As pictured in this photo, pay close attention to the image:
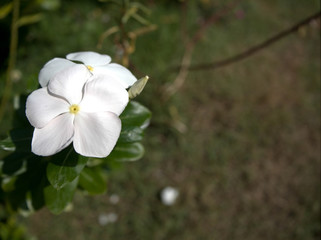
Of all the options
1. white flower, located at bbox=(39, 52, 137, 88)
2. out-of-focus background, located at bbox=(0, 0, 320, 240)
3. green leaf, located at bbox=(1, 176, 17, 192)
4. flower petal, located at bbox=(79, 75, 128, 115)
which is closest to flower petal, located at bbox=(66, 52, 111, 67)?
white flower, located at bbox=(39, 52, 137, 88)

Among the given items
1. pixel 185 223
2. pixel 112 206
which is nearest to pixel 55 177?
pixel 112 206

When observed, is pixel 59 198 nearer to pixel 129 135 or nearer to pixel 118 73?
pixel 129 135

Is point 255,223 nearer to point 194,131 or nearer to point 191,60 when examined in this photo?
point 194,131

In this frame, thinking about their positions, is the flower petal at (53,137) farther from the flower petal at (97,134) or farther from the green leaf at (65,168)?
the green leaf at (65,168)

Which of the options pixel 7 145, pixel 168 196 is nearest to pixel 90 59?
pixel 7 145

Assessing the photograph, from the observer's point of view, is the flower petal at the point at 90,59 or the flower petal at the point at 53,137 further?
the flower petal at the point at 90,59

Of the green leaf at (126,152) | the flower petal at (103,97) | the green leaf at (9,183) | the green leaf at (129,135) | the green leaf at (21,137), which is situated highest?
the flower petal at (103,97)

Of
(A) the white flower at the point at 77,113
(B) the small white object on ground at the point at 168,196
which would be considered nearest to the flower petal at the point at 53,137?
(A) the white flower at the point at 77,113
